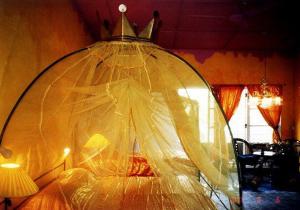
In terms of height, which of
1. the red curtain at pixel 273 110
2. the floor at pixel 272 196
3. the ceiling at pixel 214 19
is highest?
the ceiling at pixel 214 19

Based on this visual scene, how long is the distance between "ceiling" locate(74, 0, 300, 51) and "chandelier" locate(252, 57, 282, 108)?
2.88 ft

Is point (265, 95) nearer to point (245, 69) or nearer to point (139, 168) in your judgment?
point (245, 69)

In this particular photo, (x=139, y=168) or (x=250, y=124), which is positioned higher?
(x=250, y=124)

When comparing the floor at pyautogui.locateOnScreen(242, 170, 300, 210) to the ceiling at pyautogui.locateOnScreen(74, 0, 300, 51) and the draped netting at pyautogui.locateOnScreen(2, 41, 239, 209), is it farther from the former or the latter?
the ceiling at pyautogui.locateOnScreen(74, 0, 300, 51)

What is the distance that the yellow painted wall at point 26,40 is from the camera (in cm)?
230

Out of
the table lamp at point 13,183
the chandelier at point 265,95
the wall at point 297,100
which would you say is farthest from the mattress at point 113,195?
the wall at point 297,100

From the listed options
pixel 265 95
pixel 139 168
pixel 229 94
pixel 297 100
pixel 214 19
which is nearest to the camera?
pixel 139 168

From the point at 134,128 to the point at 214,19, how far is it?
8.76ft

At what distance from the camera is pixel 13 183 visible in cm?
196

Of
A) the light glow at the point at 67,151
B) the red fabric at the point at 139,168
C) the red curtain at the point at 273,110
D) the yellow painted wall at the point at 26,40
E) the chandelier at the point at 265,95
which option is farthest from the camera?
the red curtain at the point at 273,110

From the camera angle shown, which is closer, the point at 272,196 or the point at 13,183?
the point at 13,183

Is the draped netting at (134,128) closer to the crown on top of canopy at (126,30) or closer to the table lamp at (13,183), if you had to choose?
the crown on top of canopy at (126,30)

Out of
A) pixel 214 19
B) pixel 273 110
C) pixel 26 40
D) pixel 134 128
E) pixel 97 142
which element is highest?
pixel 214 19

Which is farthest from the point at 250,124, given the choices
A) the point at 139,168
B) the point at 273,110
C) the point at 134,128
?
the point at 134,128
